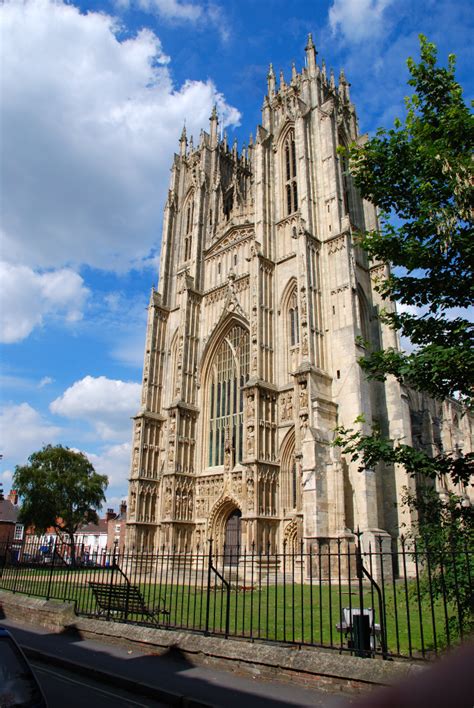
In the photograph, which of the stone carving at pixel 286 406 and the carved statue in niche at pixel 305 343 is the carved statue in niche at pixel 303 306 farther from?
the stone carving at pixel 286 406

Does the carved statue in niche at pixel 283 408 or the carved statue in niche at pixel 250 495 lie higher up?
the carved statue in niche at pixel 283 408

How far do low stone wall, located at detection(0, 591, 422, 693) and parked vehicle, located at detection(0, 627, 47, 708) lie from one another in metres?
4.09

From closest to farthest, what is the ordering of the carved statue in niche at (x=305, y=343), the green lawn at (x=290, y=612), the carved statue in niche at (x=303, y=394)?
the green lawn at (x=290, y=612)
the carved statue in niche at (x=303, y=394)
the carved statue in niche at (x=305, y=343)

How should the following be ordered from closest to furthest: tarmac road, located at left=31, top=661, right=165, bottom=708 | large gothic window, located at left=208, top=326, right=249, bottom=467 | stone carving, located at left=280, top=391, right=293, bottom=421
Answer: tarmac road, located at left=31, top=661, right=165, bottom=708 → stone carving, located at left=280, top=391, right=293, bottom=421 → large gothic window, located at left=208, top=326, right=249, bottom=467

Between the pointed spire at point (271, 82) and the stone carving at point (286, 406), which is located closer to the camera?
the stone carving at point (286, 406)

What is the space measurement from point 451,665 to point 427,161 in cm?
892

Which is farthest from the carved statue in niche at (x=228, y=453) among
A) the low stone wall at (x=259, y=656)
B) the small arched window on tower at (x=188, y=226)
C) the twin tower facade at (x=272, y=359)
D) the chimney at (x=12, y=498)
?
the chimney at (x=12, y=498)

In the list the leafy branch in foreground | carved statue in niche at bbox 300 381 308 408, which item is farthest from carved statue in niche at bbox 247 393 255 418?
the leafy branch in foreground


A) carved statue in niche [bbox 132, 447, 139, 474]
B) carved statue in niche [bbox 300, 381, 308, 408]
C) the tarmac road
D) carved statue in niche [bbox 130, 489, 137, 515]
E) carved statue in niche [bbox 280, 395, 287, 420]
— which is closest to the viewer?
the tarmac road

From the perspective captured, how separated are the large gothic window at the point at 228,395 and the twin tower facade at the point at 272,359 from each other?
3.6 inches

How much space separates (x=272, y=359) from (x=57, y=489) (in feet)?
A: 68.0

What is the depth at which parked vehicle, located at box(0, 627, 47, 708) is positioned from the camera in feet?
14.3

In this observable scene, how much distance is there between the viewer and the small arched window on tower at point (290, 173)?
32.7m

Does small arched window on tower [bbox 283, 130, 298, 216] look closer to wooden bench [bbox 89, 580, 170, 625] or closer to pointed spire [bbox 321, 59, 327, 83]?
pointed spire [bbox 321, 59, 327, 83]
